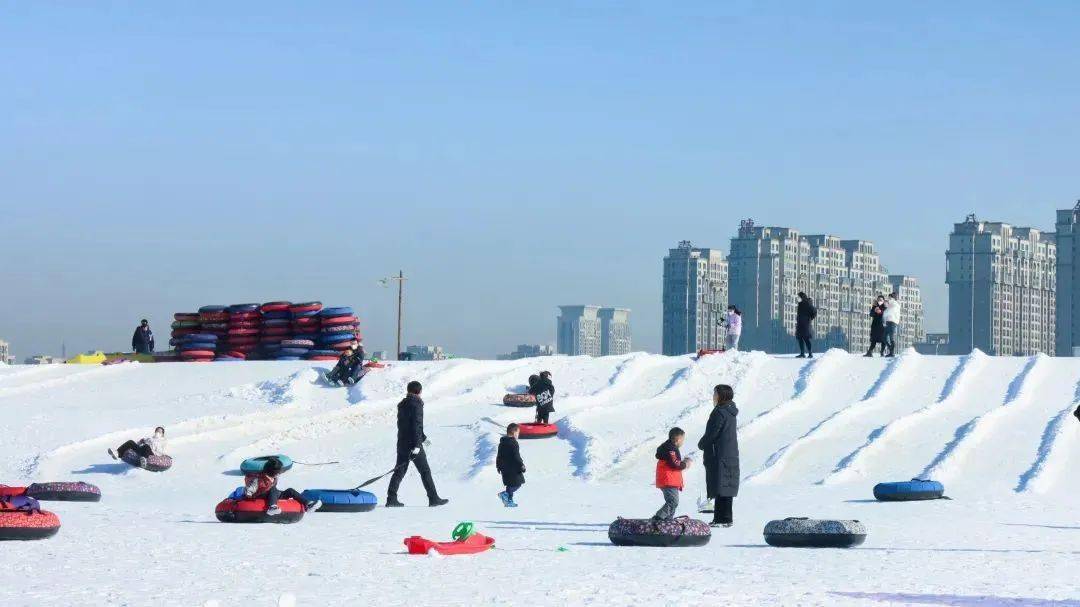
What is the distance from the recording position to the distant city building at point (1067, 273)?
16150 centimetres

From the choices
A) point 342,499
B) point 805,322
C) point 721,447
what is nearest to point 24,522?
point 342,499

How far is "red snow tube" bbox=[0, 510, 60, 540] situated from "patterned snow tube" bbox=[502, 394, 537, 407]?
46.0ft

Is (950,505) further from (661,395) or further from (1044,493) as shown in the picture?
(661,395)

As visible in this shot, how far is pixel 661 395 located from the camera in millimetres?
26594

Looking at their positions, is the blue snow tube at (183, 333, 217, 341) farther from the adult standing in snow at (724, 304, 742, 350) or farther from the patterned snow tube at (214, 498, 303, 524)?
the patterned snow tube at (214, 498, 303, 524)

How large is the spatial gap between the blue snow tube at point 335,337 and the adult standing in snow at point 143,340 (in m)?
6.20

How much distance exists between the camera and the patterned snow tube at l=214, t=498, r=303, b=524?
46.6 ft

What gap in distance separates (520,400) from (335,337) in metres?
8.07

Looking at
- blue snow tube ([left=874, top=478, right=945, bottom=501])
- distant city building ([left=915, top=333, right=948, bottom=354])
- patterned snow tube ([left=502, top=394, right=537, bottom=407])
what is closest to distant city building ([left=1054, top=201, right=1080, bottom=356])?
distant city building ([left=915, top=333, right=948, bottom=354])

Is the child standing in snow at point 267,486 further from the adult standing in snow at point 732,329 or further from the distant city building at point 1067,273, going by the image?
the distant city building at point 1067,273

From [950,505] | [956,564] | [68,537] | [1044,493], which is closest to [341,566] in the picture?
[68,537]

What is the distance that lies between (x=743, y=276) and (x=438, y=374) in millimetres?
172647

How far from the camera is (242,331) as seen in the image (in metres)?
34.2

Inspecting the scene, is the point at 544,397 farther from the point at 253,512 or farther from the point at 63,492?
the point at 253,512
